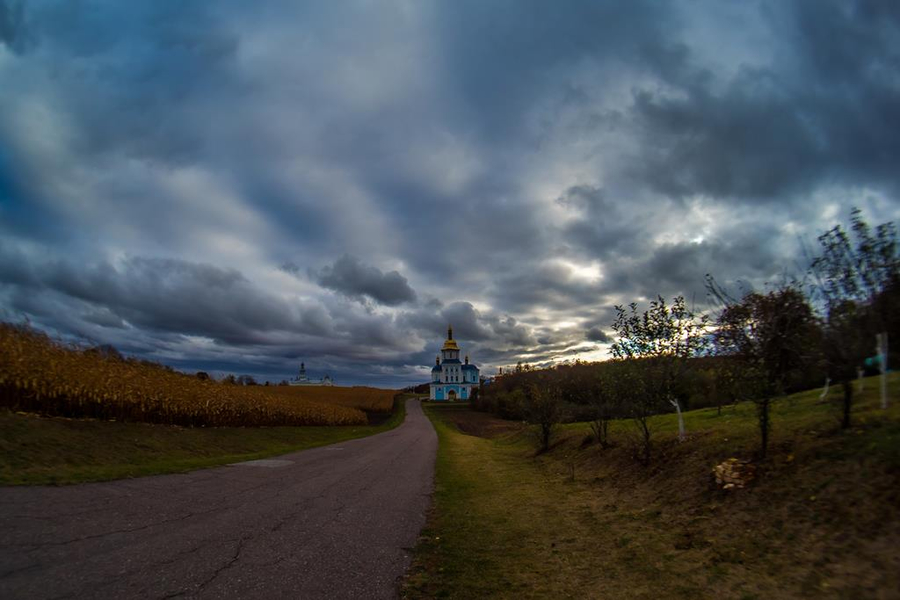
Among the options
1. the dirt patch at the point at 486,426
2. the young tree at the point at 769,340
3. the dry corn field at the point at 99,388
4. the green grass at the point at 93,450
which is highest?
the young tree at the point at 769,340

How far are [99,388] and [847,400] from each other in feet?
74.3

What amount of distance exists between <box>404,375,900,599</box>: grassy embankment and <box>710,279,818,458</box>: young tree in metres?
1.00

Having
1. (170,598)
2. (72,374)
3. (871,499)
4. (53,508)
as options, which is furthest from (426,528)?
(72,374)

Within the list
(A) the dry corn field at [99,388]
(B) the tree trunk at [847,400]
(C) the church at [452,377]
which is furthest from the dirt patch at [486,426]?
(C) the church at [452,377]

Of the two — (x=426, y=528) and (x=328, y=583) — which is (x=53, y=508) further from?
(x=426, y=528)

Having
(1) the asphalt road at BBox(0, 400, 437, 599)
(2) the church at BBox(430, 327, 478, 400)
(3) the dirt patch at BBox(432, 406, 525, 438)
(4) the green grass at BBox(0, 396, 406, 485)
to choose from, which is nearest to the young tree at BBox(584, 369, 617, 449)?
(1) the asphalt road at BBox(0, 400, 437, 599)

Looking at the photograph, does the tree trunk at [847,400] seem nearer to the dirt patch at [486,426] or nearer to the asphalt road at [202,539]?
the asphalt road at [202,539]

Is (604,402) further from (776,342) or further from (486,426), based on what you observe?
(486,426)

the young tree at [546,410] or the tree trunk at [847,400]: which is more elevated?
the tree trunk at [847,400]

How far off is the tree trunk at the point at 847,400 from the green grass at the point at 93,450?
598 inches

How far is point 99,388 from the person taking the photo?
1695 cm

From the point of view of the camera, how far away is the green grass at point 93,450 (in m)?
10.2

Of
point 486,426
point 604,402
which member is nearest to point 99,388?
point 604,402

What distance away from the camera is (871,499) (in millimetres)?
5984
